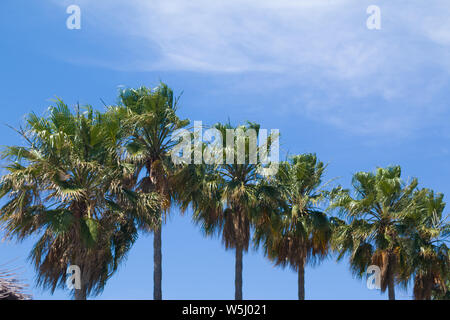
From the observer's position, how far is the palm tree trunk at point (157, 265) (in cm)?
2464

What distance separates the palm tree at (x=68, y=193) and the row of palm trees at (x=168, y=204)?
1.6 inches

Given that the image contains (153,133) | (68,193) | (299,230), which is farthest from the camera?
(299,230)

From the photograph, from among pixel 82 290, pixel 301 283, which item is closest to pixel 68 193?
pixel 82 290

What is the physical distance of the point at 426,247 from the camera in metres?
28.9

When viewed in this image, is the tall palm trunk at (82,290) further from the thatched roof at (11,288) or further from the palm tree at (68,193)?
the thatched roof at (11,288)

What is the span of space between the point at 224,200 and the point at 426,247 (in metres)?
9.80

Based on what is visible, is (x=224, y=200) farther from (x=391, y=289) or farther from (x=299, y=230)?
(x=391, y=289)

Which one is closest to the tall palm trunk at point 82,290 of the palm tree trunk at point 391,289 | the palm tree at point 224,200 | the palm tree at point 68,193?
the palm tree at point 68,193

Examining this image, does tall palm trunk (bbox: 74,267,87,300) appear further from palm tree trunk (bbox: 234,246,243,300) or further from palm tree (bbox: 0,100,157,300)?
palm tree trunk (bbox: 234,246,243,300)
